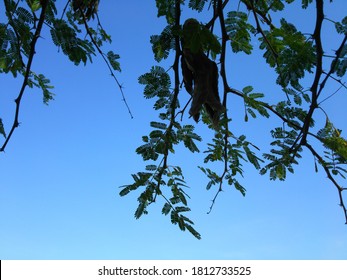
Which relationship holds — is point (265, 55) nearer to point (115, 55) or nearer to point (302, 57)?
point (302, 57)

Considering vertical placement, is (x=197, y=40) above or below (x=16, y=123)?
above

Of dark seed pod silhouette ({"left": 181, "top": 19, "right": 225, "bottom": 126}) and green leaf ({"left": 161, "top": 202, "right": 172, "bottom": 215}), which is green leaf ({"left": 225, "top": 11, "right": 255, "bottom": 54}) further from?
green leaf ({"left": 161, "top": 202, "right": 172, "bottom": 215})

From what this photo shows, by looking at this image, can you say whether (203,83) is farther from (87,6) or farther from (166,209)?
(87,6)

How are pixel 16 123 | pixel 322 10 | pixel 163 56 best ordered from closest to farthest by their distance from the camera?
pixel 322 10 → pixel 16 123 → pixel 163 56

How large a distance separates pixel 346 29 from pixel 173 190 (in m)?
1.32

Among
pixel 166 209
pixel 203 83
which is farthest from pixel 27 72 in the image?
pixel 166 209

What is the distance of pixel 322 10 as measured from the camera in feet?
7.09

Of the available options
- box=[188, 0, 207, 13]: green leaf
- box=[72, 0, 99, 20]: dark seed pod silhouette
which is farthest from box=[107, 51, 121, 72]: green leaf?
box=[188, 0, 207, 13]: green leaf

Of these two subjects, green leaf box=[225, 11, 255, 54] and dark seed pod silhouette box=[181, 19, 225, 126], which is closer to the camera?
dark seed pod silhouette box=[181, 19, 225, 126]

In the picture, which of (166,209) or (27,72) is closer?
(27,72)

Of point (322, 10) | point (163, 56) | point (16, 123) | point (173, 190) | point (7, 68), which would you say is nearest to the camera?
point (322, 10)
